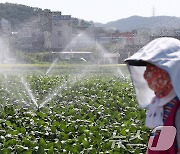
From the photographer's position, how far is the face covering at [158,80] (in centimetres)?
229

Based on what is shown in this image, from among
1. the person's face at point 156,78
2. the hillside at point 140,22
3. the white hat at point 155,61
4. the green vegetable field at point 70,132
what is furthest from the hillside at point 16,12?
the person's face at point 156,78

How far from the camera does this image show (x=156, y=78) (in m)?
2.31

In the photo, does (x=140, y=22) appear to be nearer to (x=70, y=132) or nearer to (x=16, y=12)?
(x=16, y=12)

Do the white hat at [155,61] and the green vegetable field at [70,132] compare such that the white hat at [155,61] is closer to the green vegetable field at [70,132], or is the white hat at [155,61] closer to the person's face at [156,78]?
the person's face at [156,78]

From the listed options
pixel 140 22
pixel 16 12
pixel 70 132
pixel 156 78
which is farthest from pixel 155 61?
pixel 140 22

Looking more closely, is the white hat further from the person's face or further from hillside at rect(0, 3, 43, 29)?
hillside at rect(0, 3, 43, 29)

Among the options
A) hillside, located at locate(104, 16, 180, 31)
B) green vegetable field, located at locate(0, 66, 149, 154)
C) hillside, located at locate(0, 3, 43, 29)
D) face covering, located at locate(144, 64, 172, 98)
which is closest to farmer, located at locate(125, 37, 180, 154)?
face covering, located at locate(144, 64, 172, 98)

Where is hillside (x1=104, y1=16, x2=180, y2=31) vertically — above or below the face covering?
below

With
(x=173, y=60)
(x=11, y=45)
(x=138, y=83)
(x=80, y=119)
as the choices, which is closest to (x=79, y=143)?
(x=80, y=119)

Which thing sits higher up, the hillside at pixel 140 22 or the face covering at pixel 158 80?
the face covering at pixel 158 80

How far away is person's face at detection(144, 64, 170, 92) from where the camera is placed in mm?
2285

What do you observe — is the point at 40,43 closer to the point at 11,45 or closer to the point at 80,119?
the point at 11,45

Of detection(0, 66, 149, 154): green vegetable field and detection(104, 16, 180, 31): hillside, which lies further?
detection(104, 16, 180, 31): hillside

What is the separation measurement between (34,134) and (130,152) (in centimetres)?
132
